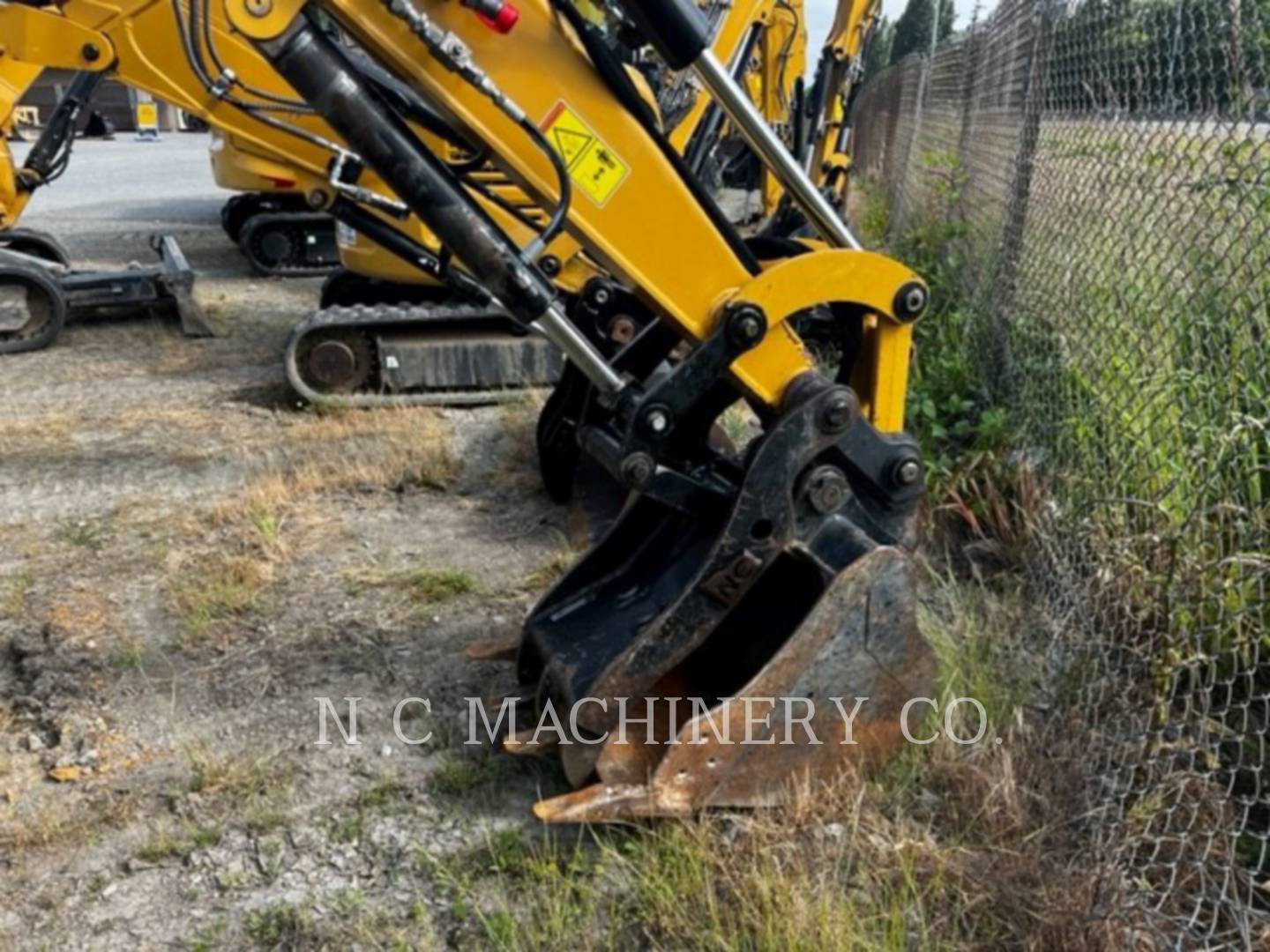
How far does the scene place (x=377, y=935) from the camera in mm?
2428

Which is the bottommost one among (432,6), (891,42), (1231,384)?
(1231,384)

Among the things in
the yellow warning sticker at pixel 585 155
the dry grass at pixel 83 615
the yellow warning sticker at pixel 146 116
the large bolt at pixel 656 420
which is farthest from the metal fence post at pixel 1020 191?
the yellow warning sticker at pixel 146 116

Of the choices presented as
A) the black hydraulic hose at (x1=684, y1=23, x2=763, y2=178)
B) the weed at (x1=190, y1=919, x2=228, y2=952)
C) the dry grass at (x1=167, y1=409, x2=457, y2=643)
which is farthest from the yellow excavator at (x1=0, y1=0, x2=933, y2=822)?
the black hydraulic hose at (x1=684, y1=23, x2=763, y2=178)

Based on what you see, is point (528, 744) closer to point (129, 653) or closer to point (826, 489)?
point (826, 489)

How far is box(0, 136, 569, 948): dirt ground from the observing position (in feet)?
8.50

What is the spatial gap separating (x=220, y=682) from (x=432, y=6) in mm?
2089

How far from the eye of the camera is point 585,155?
A: 262cm

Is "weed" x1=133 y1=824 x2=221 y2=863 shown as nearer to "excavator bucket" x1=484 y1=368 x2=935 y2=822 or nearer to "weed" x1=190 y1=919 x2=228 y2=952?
"weed" x1=190 y1=919 x2=228 y2=952

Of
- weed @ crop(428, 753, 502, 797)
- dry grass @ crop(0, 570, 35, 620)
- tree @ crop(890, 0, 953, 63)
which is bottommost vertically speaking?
dry grass @ crop(0, 570, 35, 620)

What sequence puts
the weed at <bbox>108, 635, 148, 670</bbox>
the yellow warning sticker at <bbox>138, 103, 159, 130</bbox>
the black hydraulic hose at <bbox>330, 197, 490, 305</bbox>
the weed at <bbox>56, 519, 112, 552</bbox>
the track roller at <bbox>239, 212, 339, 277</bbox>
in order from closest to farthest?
1. the weed at <bbox>108, 635, 148, 670</bbox>
2. the weed at <bbox>56, 519, 112, 552</bbox>
3. the black hydraulic hose at <bbox>330, 197, 490, 305</bbox>
4. the track roller at <bbox>239, 212, 339, 277</bbox>
5. the yellow warning sticker at <bbox>138, 103, 159, 130</bbox>

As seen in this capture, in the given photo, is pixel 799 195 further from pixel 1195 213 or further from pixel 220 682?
pixel 220 682

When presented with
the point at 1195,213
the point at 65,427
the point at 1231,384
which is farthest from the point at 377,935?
the point at 65,427

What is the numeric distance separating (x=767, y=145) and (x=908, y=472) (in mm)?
880

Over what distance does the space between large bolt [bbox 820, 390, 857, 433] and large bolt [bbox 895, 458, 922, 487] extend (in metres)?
0.21
